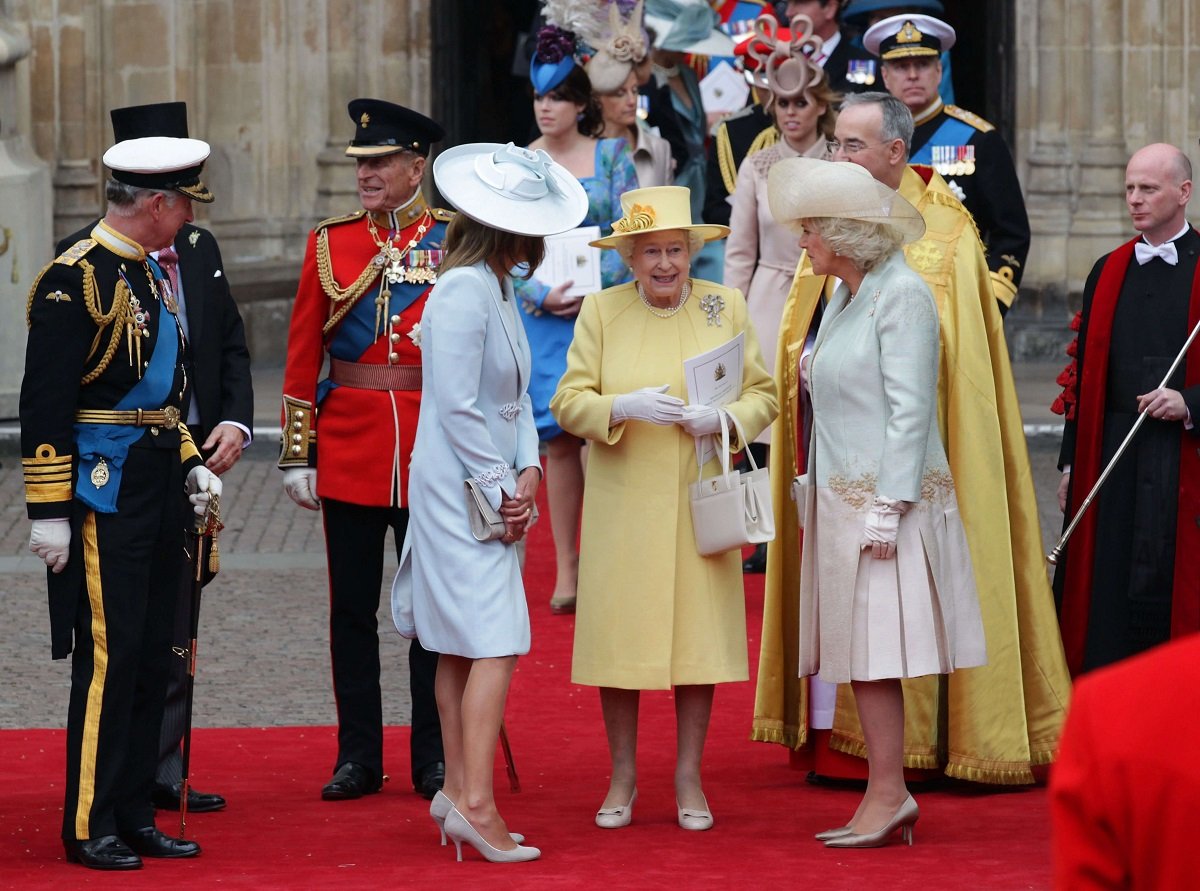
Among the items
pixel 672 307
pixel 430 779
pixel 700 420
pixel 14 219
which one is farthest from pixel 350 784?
pixel 14 219

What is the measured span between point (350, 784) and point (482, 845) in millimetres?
784

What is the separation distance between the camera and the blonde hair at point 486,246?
4.78 meters

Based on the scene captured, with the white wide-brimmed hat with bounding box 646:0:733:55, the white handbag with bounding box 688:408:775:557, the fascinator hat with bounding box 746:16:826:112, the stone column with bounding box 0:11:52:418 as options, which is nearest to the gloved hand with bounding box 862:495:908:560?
the white handbag with bounding box 688:408:775:557

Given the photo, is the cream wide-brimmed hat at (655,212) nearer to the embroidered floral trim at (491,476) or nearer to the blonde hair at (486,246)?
the blonde hair at (486,246)

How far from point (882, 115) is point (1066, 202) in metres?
8.95

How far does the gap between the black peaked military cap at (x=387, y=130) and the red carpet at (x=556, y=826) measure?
1.57 m

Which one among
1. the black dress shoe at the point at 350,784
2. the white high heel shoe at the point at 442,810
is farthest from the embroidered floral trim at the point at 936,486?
the black dress shoe at the point at 350,784

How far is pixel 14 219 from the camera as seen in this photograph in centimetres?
1164

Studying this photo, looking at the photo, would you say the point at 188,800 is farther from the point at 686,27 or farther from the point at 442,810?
the point at 686,27

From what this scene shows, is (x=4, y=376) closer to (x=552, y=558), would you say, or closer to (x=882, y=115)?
(x=552, y=558)

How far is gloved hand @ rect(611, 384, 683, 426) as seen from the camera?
498 centimetres

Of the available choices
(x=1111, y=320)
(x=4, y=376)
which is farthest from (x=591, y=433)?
(x=4, y=376)

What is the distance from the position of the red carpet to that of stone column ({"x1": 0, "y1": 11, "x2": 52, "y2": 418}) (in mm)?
5781

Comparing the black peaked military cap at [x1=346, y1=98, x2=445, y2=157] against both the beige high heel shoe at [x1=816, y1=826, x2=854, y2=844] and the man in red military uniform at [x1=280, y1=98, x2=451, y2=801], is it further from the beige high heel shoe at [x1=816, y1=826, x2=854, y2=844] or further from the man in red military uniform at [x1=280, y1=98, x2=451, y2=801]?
the beige high heel shoe at [x1=816, y1=826, x2=854, y2=844]
